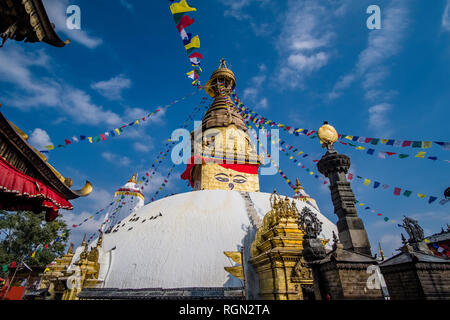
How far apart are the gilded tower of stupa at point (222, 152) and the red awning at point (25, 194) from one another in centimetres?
967

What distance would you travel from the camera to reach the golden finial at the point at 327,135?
740 centimetres

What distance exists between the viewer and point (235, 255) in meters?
7.95

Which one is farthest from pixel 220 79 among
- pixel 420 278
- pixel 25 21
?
pixel 420 278

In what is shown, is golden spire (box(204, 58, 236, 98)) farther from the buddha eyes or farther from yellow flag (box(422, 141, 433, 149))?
yellow flag (box(422, 141, 433, 149))

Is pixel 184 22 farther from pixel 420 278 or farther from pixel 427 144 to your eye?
pixel 420 278

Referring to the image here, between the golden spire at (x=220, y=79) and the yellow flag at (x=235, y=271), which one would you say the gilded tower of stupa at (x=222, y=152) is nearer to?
the golden spire at (x=220, y=79)

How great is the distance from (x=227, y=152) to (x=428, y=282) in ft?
41.8

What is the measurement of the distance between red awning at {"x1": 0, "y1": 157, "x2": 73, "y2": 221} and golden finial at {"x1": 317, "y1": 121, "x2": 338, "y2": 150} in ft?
24.1

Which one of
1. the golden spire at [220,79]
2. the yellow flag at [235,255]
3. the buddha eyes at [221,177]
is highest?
the golden spire at [220,79]

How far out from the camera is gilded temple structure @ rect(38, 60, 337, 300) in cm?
687

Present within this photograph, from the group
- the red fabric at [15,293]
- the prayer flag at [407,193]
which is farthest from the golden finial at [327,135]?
the red fabric at [15,293]

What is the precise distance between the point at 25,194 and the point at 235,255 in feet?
20.2

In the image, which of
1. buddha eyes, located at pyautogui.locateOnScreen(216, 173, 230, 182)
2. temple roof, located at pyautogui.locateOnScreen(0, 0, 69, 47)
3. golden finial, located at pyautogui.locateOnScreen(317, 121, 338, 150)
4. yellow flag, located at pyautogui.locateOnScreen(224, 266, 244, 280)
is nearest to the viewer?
temple roof, located at pyautogui.locateOnScreen(0, 0, 69, 47)

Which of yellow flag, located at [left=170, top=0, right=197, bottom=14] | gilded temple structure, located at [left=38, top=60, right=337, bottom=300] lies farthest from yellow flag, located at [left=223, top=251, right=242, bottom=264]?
yellow flag, located at [left=170, top=0, right=197, bottom=14]
